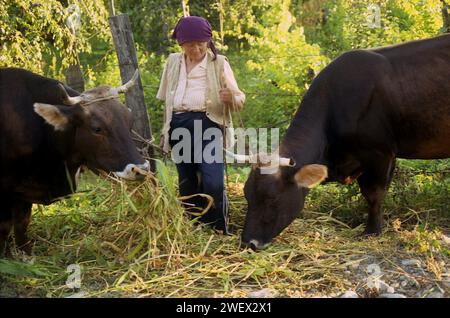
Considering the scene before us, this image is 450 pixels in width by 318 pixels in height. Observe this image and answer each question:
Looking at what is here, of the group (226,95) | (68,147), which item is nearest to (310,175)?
(226,95)

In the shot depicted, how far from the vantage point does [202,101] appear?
5574 mm

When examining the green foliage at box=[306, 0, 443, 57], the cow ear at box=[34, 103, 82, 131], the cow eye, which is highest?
the green foliage at box=[306, 0, 443, 57]

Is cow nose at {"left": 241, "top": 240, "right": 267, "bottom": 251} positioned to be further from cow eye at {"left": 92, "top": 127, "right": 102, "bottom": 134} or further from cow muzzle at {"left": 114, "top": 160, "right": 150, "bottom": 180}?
cow eye at {"left": 92, "top": 127, "right": 102, "bottom": 134}

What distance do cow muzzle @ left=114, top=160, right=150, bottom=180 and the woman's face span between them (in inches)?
45.7

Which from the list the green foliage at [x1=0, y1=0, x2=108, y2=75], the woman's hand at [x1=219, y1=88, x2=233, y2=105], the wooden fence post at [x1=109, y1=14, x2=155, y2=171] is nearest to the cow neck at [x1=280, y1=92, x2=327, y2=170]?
the woman's hand at [x1=219, y1=88, x2=233, y2=105]

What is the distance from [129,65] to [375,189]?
8.73 ft

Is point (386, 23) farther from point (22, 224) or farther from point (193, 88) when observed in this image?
point (22, 224)

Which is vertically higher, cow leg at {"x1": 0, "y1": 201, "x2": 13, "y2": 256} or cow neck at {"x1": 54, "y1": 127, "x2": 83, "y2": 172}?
cow neck at {"x1": 54, "y1": 127, "x2": 83, "y2": 172}

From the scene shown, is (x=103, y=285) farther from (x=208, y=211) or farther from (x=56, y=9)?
(x=56, y=9)

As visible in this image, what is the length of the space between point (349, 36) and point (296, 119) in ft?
16.8

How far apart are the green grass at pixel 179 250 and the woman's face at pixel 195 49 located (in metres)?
1.09

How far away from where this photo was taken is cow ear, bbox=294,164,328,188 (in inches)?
208

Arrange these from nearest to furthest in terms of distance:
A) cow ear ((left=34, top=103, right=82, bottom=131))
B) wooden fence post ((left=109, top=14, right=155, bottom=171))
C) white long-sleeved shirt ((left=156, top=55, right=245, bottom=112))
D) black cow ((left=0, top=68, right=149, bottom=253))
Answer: cow ear ((left=34, top=103, right=82, bottom=131)) → black cow ((left=0, top=68, right=149, bottom=253)) → white long-sleeved shirt ((left=156, top=55, right=245, bottom=112)) → wooden fence post ((left=109, top=14, right=155, bottom=171))

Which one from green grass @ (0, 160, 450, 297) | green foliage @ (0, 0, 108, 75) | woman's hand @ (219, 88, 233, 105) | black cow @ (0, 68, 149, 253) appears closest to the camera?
green grass @ (0, 160, 450, 297)
